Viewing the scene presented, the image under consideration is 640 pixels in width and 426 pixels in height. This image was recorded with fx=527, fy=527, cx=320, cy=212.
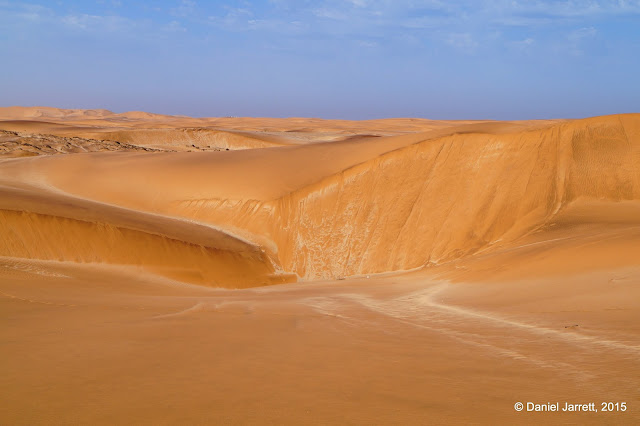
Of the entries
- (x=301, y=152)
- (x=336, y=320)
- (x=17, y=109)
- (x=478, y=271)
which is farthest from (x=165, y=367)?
(x=17, y=109)

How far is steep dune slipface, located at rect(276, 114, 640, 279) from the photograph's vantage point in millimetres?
12164

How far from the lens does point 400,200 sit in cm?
1384

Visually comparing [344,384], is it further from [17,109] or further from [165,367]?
[17,109]

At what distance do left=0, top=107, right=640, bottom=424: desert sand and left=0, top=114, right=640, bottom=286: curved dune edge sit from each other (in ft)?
0.17

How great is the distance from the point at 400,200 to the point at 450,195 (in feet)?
4.23

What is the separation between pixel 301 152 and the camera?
18641 millimetres

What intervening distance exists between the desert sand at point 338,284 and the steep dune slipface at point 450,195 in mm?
52
